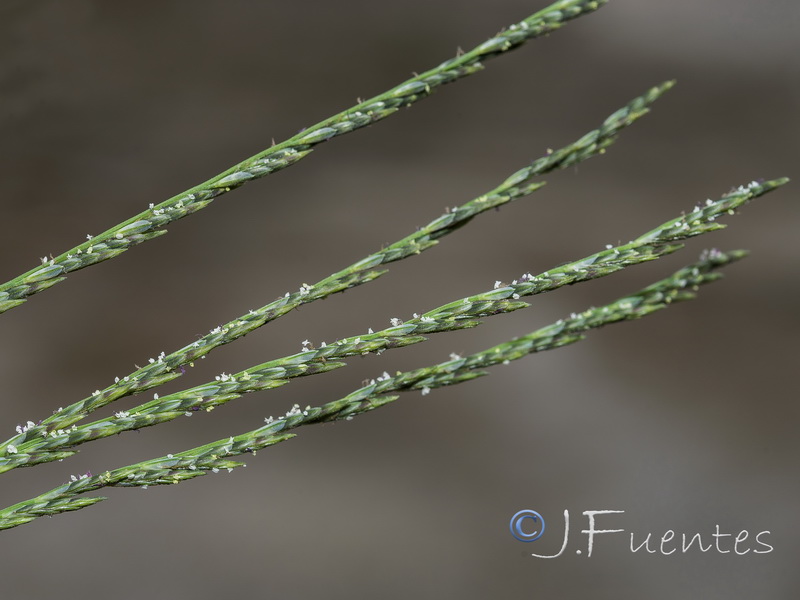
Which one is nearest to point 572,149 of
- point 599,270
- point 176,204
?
point 599,270

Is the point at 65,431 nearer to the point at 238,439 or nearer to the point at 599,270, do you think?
the point at 238,439

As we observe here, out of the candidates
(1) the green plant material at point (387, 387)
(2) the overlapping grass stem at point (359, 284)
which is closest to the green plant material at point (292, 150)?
(2) the overlapping grass stem at point (359, 284)

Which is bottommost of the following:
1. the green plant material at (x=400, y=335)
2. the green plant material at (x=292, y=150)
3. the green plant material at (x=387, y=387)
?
the green plant material at (x=387, y=387)

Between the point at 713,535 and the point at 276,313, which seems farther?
the point at 713,535

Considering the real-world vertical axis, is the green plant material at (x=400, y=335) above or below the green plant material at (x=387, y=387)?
above

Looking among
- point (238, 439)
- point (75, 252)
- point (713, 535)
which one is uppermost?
point (75, 252)

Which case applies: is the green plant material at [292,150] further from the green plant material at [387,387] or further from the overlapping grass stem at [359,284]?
the green plant material at [387,387]
